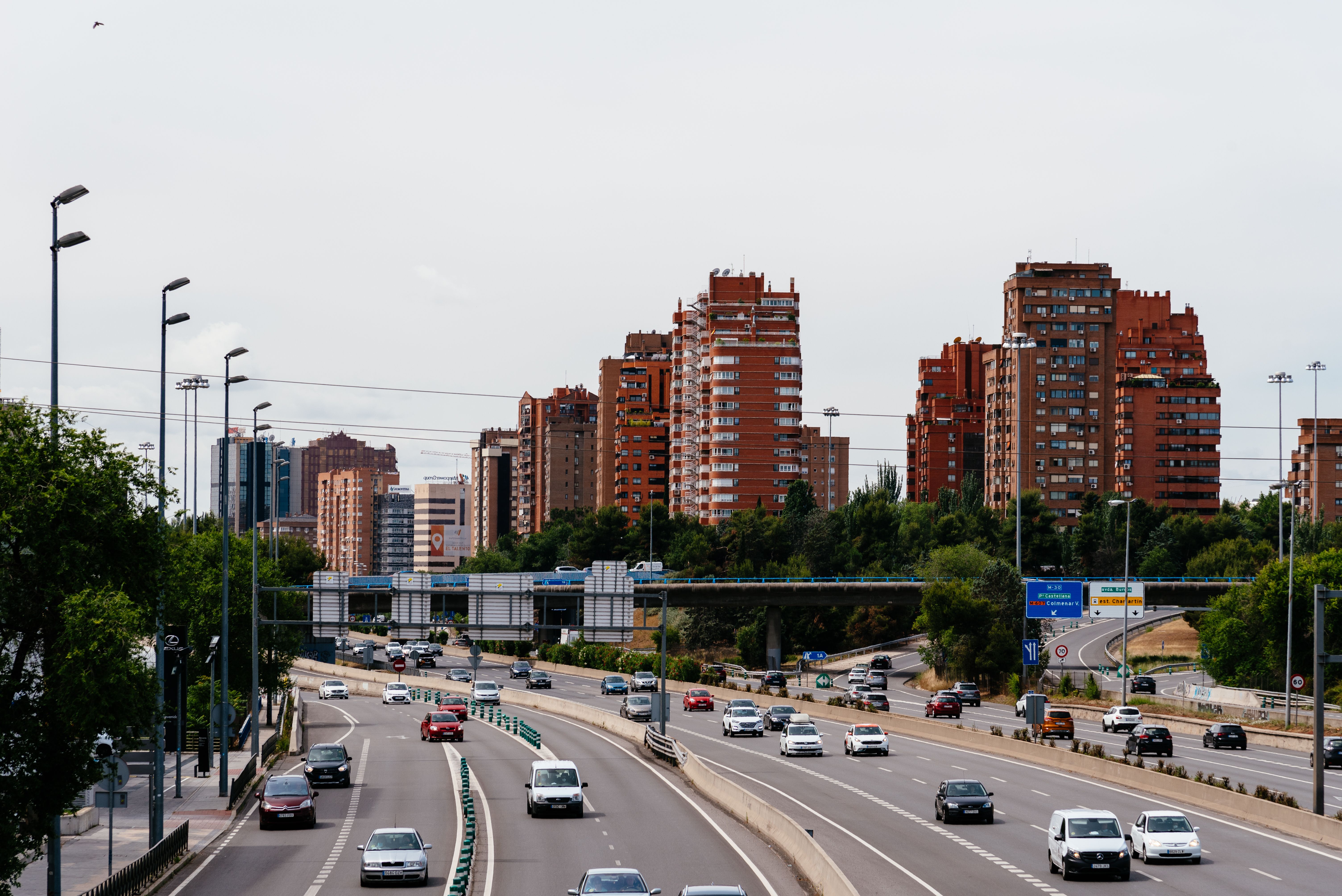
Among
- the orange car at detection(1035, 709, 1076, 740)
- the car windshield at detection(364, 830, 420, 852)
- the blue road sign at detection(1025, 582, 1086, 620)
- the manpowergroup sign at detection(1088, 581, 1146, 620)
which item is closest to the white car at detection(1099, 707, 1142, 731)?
the orange car at detection(1035, 709, 1076, 740)

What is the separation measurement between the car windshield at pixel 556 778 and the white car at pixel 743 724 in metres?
30.6

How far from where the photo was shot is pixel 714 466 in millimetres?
196125

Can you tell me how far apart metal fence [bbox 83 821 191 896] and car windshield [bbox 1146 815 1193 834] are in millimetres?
21594

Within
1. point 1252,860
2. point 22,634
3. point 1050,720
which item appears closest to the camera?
point 22,634

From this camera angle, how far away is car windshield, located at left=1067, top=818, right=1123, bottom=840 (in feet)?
104

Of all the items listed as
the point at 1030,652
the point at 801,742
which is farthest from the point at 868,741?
the point at 1030,652

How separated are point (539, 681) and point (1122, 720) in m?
47.4

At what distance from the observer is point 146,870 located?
103 feet

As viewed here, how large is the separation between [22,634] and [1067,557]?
14733 centimetres

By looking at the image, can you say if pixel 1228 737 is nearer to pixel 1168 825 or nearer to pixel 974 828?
pixel 974 828

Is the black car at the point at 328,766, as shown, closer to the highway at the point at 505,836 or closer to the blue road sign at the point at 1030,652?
the highway at the point at 505,836

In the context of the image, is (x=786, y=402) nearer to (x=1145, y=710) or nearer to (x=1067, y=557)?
(x=1067, y=557)

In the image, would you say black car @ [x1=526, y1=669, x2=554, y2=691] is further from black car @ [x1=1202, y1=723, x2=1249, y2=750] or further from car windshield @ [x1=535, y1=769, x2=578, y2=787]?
car windshield @ [x1=535, y1=769, x2=578, y2=787]

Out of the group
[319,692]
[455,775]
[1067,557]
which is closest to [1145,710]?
[455,775]
